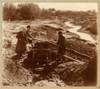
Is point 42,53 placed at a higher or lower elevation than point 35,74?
higher

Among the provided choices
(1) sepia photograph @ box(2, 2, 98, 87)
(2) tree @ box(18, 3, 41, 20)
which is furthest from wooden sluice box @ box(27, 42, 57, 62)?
(2) tree @ box(18, 3, 41, 20)

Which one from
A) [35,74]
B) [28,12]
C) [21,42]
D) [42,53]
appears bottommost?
[35,74]

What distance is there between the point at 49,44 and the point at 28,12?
0.37 m

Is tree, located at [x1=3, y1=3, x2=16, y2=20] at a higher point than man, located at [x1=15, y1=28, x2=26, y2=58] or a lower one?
higher

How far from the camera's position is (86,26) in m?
1.76

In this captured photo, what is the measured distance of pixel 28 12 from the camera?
175 centimetres

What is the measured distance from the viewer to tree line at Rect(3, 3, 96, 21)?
1745 millimetres

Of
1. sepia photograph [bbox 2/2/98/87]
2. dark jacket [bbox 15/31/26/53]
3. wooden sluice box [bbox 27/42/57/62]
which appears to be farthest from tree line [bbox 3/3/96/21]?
wooden sluice box [bbox 27/42/57/62]

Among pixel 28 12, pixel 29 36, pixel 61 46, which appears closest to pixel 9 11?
pixel 28 12

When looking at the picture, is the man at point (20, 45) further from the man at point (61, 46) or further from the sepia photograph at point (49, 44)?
the man at point (61, 46)

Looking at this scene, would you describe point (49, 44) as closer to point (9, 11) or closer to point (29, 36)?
point (29, 36)

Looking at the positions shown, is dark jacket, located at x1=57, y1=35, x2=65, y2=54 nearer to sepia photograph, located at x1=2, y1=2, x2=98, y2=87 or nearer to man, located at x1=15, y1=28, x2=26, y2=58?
sepia photograph, located at x1=2, y1=2, x2=98, y2=87

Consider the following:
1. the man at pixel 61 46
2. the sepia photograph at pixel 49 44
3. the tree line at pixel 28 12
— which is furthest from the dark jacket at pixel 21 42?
the man at pixel 61 46

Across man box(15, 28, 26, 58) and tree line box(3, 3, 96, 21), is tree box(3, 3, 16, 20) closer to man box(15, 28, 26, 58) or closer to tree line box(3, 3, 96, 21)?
tree line box(3, 3, 96, 21)
